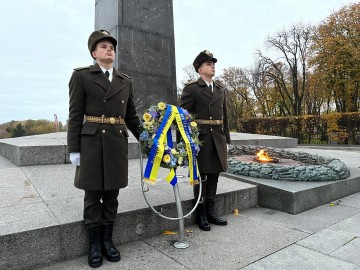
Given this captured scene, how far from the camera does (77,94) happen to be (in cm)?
263

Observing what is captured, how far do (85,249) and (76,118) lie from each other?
1.26m

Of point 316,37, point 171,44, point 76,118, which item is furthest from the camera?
point 316,37

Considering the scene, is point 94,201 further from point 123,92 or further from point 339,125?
point 339,125

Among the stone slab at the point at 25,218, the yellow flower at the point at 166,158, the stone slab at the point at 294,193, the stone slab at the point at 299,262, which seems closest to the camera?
the stone slab at the point at 25,218

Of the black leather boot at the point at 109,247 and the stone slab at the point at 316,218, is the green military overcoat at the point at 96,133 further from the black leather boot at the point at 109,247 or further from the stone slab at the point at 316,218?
the stone slab at the point at 316,218

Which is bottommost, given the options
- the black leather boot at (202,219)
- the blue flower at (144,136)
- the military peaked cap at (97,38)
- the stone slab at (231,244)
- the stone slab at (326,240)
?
the stone slab at (326,240)

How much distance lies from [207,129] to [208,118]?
144 millimetres

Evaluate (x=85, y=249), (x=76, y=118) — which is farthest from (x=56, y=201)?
(x=76, y=118)

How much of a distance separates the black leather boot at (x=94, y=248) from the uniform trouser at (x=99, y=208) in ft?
0.23

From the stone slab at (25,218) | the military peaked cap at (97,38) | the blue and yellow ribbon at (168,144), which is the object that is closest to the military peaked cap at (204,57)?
the blue and yellow ribbon at (168,144)

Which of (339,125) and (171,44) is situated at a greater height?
(171,44)

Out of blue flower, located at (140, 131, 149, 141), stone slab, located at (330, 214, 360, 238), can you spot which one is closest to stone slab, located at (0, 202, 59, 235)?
blue flower, located at (140, 131, 149, 141)

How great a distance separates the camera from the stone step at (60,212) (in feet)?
8.02

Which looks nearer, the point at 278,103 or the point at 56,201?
the point at 56,201
